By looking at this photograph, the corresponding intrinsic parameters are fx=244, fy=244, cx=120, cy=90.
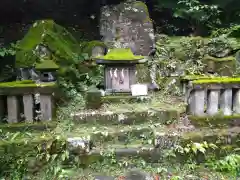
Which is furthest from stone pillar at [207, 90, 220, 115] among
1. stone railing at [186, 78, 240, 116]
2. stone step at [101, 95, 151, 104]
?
stone step at [101, 95, 151, 104]

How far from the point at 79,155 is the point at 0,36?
28.4 feet

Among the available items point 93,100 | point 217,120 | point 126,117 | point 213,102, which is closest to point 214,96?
point 213,102

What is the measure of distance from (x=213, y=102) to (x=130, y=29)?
198 inches

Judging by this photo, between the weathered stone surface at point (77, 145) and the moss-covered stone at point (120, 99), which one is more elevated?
the moss-covered stone at point (120, 99)

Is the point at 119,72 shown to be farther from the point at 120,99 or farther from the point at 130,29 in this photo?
the point at 130,29

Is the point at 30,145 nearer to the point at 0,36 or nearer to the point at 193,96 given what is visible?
the point at 193,96

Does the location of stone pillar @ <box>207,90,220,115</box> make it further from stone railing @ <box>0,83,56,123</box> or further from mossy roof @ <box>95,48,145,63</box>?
stone railing @ <box>0,83,56,123</box>

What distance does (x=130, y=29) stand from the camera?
9234 mm

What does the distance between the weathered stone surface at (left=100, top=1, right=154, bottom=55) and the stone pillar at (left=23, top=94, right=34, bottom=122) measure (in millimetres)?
4533

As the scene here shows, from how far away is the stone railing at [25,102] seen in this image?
201 inches

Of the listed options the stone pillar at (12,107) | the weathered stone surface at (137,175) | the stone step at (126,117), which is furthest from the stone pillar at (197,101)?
the stone pillar at (12,107)

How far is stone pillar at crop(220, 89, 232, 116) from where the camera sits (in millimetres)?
5207

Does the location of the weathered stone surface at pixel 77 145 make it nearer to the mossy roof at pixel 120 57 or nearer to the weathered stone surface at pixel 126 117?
the weathered stone surface at pixel 126 117

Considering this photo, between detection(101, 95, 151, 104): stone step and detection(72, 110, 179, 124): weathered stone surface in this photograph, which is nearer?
detection(72, 110, 179, 124): weathered stone surface
